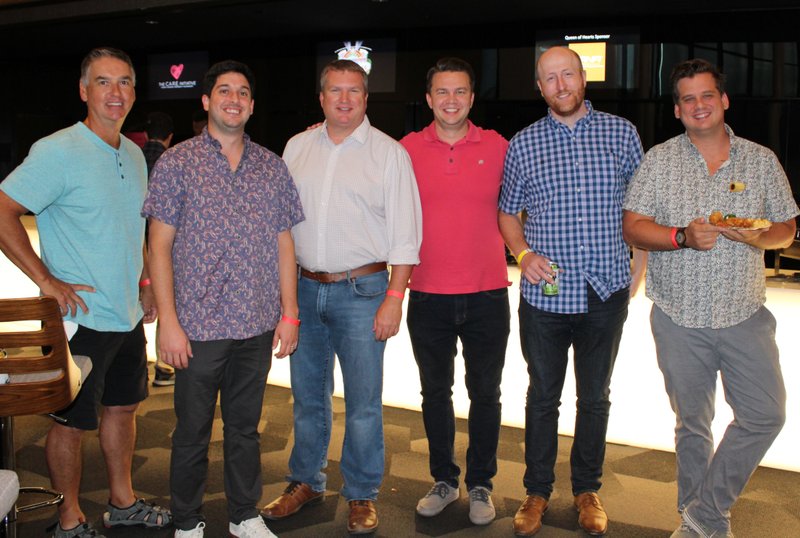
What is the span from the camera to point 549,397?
9.62 ft

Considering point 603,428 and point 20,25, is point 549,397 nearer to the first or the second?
point 603,428

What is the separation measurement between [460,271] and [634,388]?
6.09ft

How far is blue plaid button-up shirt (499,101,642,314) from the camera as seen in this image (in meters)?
2.79

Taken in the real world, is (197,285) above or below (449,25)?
below

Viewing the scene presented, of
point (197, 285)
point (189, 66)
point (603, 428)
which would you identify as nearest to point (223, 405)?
point (197, 285)

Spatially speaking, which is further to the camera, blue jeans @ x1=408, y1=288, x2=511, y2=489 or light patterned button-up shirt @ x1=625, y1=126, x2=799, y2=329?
blue jeans @ x1=408, y1=288, x2=511, y2=489

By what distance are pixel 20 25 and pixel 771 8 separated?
8.05 metres

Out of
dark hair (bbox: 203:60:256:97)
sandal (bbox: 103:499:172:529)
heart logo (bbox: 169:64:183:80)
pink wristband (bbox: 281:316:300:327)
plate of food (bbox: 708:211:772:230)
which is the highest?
heart logo (bbox: 169:64:183:80)

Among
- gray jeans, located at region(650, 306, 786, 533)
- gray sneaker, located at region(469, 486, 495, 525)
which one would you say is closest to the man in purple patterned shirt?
gray sneaker, located at region(469, 486, 495, 525)

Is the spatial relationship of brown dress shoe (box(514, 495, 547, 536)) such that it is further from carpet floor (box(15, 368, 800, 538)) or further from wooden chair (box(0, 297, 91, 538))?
wooden chair (box(0, 297, 91, 538))

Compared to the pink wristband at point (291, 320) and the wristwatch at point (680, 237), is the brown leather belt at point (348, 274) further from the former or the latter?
the wristwatch at point (680, 237)

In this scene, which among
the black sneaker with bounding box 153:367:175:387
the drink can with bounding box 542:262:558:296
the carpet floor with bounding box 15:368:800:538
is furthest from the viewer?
the black sneaker with bounding box 153:367:175:387

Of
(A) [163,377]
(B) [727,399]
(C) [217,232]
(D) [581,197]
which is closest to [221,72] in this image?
(C) [217,232]

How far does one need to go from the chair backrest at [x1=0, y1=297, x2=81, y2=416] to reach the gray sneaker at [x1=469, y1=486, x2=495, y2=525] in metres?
1.57
